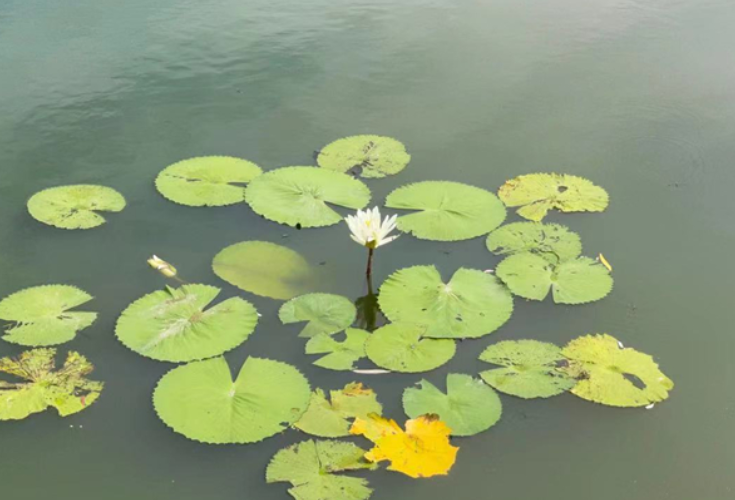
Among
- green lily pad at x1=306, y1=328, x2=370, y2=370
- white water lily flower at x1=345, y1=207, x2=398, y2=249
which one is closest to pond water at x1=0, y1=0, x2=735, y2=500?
green lily pad at x1=306, y1=328, x2=370, y2=370

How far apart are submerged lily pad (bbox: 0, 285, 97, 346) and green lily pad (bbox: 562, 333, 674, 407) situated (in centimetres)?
196

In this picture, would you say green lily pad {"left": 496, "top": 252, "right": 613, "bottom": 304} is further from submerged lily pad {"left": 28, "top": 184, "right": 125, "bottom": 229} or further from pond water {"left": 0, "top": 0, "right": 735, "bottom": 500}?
submerged lily pad {"left": 28, "top": 184, "right": 125, "bottom": 229}

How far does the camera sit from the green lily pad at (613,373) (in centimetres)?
301

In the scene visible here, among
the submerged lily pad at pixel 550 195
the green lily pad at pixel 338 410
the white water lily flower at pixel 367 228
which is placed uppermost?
the white water lily flower at pixel 367 228

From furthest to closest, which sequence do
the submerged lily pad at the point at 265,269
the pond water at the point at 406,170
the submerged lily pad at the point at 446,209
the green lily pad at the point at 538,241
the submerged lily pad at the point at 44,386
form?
the submerged lily pad at the point at 446,209, the green lily pad at the point at 538,241, the submerged lily pad at the point at 265,269, the submerged lily pad at the point at 44,386, the pond water at the point at 406,170

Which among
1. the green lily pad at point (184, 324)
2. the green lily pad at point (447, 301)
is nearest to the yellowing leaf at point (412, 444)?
the green lily pad at point (447, 301)

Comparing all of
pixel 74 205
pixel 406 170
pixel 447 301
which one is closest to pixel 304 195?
pixel 406 170

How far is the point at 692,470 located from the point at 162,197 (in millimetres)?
2715

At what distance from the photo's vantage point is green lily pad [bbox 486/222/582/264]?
146 inches

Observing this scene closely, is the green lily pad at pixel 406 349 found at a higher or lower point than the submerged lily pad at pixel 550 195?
lower

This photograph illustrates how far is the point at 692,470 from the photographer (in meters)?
2.79

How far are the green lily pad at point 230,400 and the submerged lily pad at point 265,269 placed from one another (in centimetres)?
46

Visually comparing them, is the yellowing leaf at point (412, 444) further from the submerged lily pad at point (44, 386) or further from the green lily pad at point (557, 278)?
the submerged lily pad at point (44, 386)

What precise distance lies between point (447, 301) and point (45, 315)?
5.40 feet
